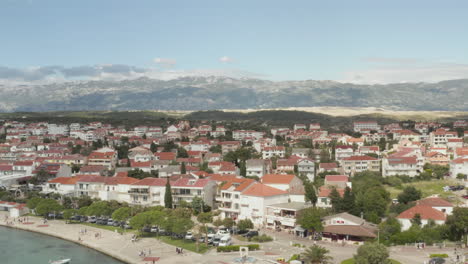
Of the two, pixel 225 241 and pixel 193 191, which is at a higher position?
pixel 193 191

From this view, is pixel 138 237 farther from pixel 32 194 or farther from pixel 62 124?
pixel 62 124

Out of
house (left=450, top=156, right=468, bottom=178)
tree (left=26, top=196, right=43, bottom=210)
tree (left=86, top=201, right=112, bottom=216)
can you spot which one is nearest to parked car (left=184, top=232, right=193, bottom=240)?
tree (left=86, top=201, right=112, bottom=216)

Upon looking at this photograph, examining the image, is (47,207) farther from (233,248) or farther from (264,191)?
(233,248)

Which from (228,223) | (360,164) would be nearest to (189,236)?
(228,223)

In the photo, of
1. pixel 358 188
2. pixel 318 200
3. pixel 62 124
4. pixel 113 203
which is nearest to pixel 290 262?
pixel 318 200

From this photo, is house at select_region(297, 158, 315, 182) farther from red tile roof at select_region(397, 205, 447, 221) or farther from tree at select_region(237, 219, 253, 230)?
red tile roof at select_region(397, 205, 447, 221)

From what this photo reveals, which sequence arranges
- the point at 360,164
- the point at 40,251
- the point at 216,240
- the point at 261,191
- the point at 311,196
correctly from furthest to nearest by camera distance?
the point at 360,164 < the point at 311,196 < the point at 261,191 < the point at 40,251 < the point at 216,240
